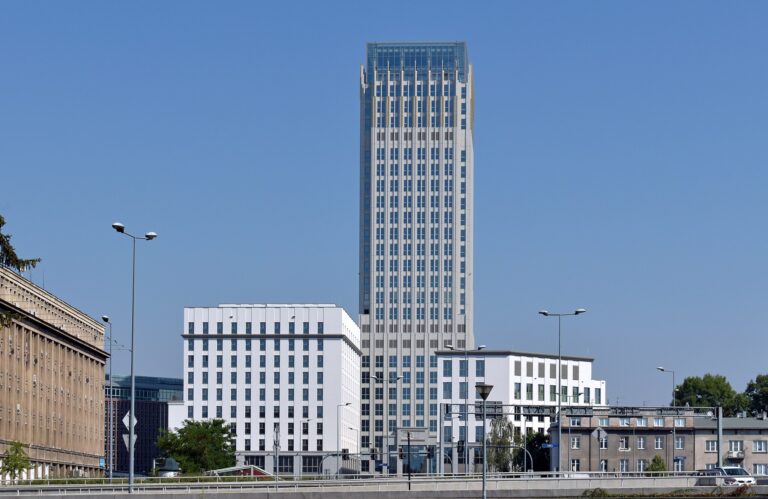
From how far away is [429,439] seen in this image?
144 metres

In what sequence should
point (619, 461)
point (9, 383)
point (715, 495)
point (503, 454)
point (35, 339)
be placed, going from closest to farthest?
point (715, 495) < point (9, 383) < point (35, 339) < point (619, 461) < point (503, 454)

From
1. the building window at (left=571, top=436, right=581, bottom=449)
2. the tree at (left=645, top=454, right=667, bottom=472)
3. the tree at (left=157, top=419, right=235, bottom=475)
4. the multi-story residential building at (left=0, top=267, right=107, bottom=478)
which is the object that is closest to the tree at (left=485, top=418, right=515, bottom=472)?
the building window at (left=571, top=436, right=581, bottom=449)

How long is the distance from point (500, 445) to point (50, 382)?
174 feet

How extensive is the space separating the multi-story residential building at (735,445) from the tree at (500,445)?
2332cm

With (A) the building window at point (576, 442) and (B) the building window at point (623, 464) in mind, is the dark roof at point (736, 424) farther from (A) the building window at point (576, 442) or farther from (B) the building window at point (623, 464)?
(A) the building window at point (576, 442)

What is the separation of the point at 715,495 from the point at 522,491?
9.30m

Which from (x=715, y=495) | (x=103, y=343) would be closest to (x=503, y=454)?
(x=103, y=343)

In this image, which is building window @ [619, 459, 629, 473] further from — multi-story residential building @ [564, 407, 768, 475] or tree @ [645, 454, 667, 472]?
tree @ [645, 454, 667, 472]

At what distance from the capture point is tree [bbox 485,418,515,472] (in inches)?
6255

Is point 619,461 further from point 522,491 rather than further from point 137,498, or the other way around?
point 137,498

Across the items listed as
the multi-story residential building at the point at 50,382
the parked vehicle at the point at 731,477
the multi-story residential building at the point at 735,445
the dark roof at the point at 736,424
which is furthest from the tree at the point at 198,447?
the parked vehicle at the point at 731,477

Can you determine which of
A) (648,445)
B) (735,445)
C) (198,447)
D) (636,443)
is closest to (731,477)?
(636,443)

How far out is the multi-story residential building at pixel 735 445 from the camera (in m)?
141

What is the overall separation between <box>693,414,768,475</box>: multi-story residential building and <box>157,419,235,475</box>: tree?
164 ft
